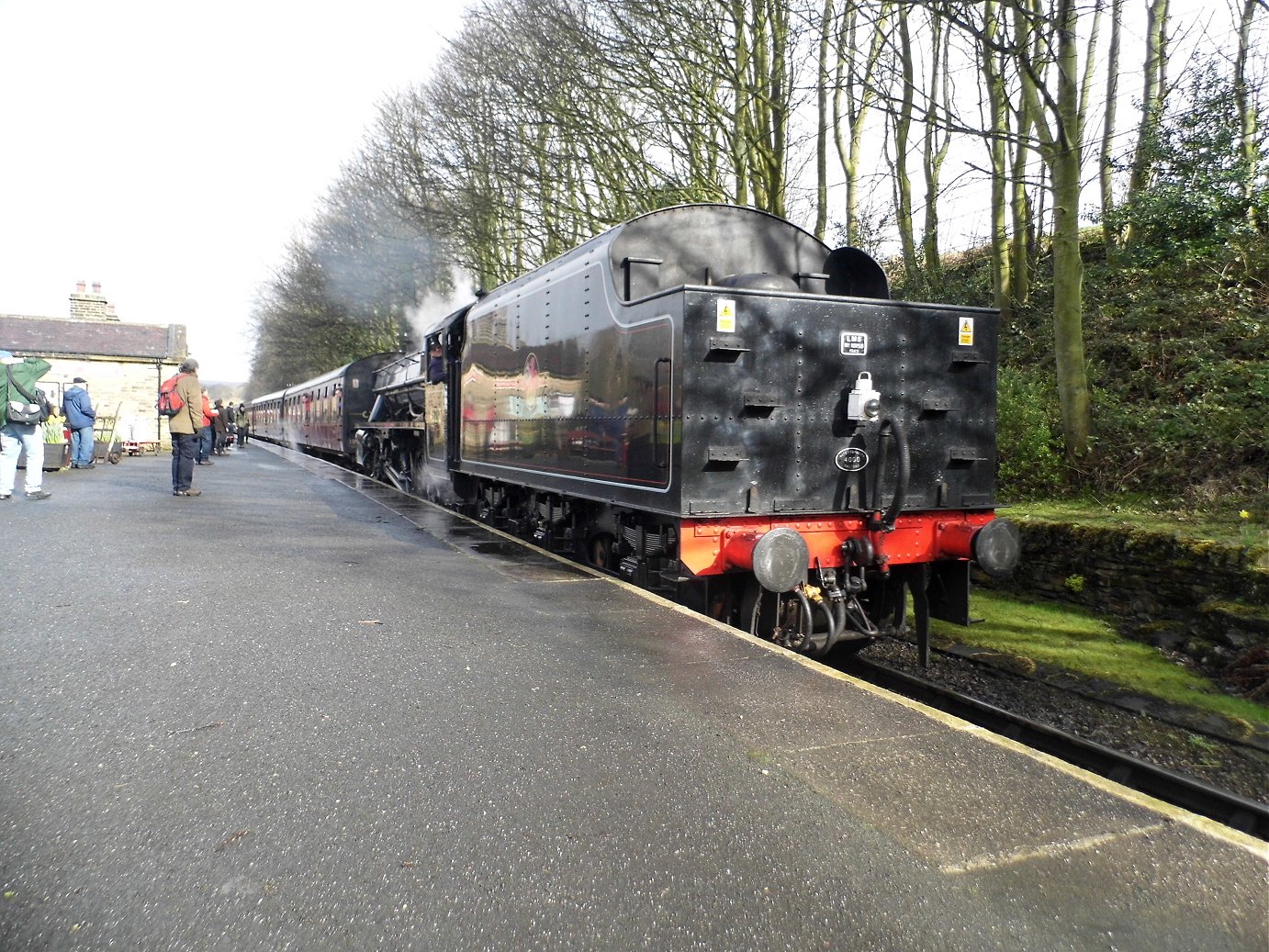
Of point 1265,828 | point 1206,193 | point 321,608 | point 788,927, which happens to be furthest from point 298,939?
point 1206,193

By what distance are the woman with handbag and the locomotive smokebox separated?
324 inches

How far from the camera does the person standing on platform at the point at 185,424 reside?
10.8 meters

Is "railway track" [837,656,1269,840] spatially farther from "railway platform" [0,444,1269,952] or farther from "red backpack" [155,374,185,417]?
"red backpack" [155,374,185,417]

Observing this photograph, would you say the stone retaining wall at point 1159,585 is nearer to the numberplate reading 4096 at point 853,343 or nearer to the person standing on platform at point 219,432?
the numberplate reading 4096 at point 853,343

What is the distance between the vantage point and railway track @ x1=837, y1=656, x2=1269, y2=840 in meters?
4.04

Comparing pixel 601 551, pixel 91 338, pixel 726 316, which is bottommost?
pixel 601 551

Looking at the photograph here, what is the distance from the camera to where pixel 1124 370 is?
11.2 metres

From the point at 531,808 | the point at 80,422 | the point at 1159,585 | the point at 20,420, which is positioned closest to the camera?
the point at 531,808

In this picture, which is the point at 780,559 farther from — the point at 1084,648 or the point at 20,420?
the point at 20,420

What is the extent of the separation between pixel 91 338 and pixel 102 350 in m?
2.01

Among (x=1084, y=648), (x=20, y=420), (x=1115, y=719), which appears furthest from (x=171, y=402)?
(x=1115, y=719)

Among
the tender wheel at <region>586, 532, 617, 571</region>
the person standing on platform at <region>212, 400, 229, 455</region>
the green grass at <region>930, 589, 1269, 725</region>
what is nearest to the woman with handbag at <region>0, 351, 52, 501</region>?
the tender wheel at <region>586, 532, 617, 571</region>

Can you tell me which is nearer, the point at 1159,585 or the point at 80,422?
the point at 1159,585

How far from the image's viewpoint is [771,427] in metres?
5.40
